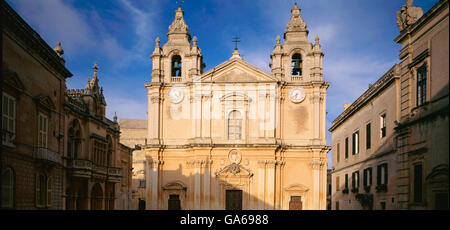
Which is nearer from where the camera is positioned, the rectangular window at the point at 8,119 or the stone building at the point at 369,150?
the rectangular window at the point at 8,119

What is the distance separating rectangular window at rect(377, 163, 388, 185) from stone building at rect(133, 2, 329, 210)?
38.6 ft

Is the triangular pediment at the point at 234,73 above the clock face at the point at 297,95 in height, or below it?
above

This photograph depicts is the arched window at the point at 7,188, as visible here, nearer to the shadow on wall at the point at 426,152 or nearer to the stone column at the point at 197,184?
the shadow on wall at the point at 426,152

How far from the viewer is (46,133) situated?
732 inches

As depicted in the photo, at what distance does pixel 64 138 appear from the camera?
22.2 meters

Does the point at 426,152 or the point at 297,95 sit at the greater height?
the point at 297,95

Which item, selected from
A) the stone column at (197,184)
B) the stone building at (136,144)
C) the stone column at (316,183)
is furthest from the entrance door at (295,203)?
the stone building at (136,144)

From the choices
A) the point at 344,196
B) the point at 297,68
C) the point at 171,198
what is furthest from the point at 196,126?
the point at 344,196

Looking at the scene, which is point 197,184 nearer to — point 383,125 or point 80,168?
point 80,168

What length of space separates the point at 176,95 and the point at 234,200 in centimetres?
994

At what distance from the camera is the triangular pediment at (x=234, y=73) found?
3497cm

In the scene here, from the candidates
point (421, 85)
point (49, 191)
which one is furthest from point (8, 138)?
point (421, 85)

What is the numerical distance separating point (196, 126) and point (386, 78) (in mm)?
18169

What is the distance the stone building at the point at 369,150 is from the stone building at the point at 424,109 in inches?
127
